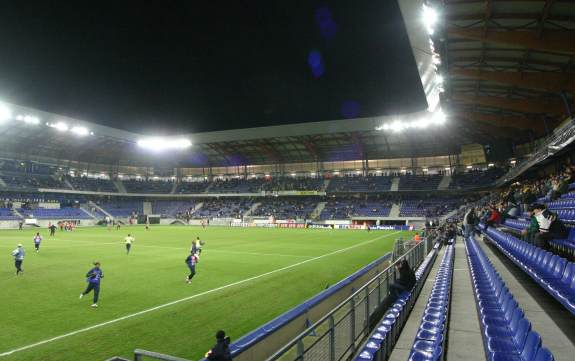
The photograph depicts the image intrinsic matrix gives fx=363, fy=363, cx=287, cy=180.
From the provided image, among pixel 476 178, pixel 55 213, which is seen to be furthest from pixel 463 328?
pixel 55 213

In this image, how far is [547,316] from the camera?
7984mm

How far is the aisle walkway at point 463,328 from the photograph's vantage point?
6.64 meters

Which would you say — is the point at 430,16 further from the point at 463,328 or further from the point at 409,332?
the point at 409,332

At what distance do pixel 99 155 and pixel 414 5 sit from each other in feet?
240

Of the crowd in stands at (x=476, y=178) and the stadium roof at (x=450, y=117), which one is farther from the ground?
the stadium roof at (x=450, y=117)

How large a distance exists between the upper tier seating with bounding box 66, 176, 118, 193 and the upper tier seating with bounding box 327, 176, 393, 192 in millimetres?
48493

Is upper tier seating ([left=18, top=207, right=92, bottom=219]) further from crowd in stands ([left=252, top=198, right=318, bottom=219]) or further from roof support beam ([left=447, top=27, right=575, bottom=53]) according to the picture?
roof support beam ([left=447, top=27, right=575, bottom=53])

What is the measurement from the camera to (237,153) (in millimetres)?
81500

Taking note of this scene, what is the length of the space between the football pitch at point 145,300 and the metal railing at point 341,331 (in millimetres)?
3465

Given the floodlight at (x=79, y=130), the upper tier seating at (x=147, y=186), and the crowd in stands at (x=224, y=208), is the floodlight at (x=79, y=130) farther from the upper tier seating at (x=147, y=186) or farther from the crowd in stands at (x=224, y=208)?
the crowd in stands at (x=224, y=208)

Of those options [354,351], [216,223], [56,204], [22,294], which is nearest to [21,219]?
[56,204]

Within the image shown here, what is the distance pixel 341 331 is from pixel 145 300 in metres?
9.42

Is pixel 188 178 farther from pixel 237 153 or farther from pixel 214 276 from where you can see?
pixel 214 276

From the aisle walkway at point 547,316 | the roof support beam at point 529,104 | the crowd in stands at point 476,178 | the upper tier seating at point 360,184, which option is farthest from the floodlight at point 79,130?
the crowd in stands at point 476,178
